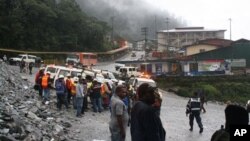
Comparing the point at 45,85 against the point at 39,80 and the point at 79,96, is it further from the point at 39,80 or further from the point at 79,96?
the point at 79,96

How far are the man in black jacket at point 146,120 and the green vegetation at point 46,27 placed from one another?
62241 millimetres

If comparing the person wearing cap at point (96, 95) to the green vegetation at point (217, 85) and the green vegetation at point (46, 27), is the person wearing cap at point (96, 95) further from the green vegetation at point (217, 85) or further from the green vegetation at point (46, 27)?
the green vegetation at point (46, 27)

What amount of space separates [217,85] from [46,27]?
99.1 feet

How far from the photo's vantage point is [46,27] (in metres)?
74.1

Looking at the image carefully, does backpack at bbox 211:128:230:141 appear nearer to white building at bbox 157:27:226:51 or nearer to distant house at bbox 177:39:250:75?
distant house at bbox 177:39:250:75

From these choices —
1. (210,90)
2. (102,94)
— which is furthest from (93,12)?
(102,94)

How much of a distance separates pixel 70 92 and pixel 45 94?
1.23 m

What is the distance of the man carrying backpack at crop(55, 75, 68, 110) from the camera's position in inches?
820

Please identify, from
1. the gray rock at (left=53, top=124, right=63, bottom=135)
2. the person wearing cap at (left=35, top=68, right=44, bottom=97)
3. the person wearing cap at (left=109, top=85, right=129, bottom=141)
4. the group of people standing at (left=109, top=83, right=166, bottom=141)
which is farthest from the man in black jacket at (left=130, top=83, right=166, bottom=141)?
the person wearing cap at (left=35, top=68, right=44, bottom=97)

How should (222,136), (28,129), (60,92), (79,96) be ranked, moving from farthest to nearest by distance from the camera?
(60,92) < (79,96) < (28,129) < (222,136)

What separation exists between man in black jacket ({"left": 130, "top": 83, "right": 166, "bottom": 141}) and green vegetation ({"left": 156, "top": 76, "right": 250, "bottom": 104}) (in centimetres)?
4335

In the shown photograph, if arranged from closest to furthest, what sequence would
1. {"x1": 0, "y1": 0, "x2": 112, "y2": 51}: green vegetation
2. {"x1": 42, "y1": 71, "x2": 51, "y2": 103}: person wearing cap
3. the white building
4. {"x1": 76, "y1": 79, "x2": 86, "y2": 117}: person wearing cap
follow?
{"x1": 76, "y1": 79, "x2": 86, "y2": 117}: person wearing cap → {"x1": 42, "y1": 71, "x2": 51, "y2": 103}: person wearing cap → {"x1": 0, "y1": 0, "x2": 112, "y2": 51}: green vegetation → the white building

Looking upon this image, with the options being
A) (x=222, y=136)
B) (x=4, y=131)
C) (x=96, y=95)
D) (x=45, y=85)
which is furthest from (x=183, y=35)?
(x=222, y=136)

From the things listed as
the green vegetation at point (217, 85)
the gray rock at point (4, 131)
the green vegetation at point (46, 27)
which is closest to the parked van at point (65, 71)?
the gray rock at point (4, 131)
